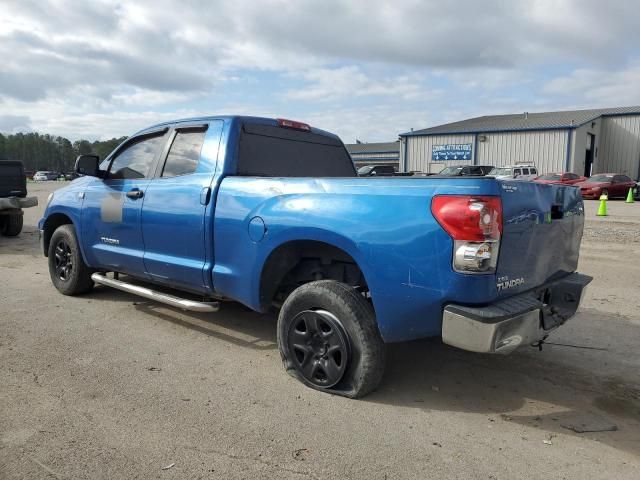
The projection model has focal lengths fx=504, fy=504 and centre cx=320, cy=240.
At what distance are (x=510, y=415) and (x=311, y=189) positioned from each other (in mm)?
1966

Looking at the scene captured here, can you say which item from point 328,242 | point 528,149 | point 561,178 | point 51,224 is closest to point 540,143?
point 528,149

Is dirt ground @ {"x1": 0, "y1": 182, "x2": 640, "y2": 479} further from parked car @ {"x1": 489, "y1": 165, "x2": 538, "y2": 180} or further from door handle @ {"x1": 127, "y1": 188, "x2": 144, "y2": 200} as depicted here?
parked car @ {"x1": 489, "y1": 165, "x2": 538, "y2": 180}

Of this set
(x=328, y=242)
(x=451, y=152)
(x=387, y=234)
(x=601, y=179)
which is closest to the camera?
(x=387, y=234)

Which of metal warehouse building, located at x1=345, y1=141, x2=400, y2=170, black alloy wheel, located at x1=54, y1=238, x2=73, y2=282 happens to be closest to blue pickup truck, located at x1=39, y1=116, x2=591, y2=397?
black alloy wheel, located at x1=54, y1=238, x2=73, y2=282

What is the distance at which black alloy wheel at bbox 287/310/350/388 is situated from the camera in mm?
3314

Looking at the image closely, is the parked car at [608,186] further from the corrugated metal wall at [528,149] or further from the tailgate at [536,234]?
the tailgate at [536,234]

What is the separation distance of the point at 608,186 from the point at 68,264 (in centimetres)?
2668

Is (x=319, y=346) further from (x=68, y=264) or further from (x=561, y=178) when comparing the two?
(x=561, y=178)

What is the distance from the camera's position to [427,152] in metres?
41.8

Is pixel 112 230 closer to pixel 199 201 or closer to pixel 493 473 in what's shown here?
pixel 199 201

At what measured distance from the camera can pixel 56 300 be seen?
18.9 ft

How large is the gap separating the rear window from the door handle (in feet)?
3.68

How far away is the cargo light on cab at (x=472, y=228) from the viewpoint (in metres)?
2.74

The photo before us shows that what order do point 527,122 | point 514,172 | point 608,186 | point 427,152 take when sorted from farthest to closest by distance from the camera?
1. point 427,152
2. point 527,122
3. point 514,172
4. point 608,186
